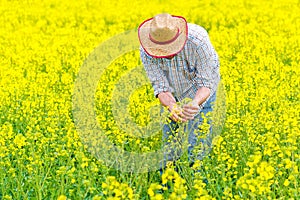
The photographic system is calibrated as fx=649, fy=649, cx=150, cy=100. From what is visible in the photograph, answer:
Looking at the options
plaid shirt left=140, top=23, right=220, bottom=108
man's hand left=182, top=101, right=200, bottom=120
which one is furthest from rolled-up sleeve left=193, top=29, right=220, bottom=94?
man's hand left=182, top=101, right=200, bottom=120

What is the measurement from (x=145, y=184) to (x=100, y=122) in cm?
121

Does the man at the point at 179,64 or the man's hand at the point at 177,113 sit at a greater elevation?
the man at the point at 179,64

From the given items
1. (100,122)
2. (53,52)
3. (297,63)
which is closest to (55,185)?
(100,122)

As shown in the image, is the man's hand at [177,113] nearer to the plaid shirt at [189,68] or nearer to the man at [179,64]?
the man at [179,64]

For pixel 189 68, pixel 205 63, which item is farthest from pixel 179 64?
pixel 205 63

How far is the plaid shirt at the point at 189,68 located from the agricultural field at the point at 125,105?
358 millimetres

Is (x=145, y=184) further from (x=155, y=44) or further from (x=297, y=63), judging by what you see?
(x=297, y=63)

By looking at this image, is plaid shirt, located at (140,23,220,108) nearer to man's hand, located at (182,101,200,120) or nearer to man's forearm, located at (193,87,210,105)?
man's forearm, located at (193,87,210,105)

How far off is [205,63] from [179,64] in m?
0.22

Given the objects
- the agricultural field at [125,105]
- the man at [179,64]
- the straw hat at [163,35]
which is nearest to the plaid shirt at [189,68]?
the man at [179,64]

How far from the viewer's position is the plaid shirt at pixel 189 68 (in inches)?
198

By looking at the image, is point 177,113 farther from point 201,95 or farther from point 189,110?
point 201,95

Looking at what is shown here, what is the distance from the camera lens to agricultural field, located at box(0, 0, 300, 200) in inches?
179

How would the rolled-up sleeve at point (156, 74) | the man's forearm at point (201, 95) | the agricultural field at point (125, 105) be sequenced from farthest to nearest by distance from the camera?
the rolled-up sleeve at point (156, 74) → the man's forearm at point (201, 95) → the agricultural field at point (125, 105)
